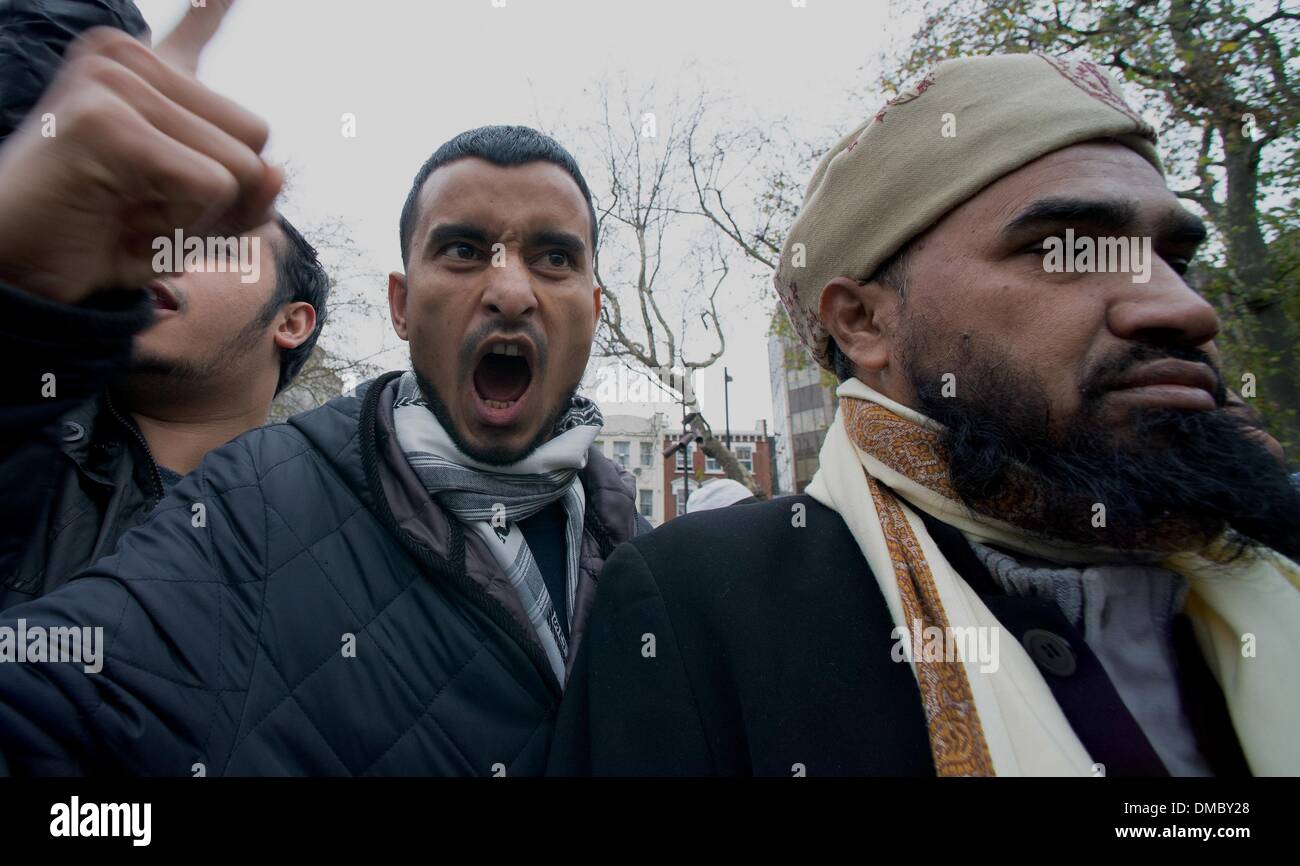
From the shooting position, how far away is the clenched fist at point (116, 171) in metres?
0.79

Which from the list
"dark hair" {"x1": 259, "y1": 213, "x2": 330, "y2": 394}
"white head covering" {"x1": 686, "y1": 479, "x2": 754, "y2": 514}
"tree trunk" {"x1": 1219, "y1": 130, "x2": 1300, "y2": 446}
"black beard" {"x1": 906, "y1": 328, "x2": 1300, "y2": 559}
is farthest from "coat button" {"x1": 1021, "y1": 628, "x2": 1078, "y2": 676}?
"tree trunk" {"x1": 1219, "y1": 130, "x2": 1300, "y2": 446}

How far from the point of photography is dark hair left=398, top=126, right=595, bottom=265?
6.08ft

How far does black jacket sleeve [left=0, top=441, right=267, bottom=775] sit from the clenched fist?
0.71 metres

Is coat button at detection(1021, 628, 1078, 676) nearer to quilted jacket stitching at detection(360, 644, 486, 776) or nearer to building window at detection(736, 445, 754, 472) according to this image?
quilted jacket stitching at detection(360, 644, 486, 776)

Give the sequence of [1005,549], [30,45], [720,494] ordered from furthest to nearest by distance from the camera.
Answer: [720,494]
[1005,549]
[30,45]

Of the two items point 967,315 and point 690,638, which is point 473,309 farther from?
point 967,315

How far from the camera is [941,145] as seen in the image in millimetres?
1661

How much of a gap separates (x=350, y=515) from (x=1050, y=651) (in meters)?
1.59

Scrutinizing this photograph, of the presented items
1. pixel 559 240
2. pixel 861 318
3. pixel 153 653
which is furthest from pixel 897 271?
pixel 153 653

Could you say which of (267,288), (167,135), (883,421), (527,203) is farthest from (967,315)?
(267,288)

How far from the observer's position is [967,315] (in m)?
1.50

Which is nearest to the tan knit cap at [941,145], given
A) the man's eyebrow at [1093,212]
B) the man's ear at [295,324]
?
the man's eyebrow at [1093,212]

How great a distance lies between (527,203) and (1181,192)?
9063mm

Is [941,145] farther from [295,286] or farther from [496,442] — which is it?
[295,286]
